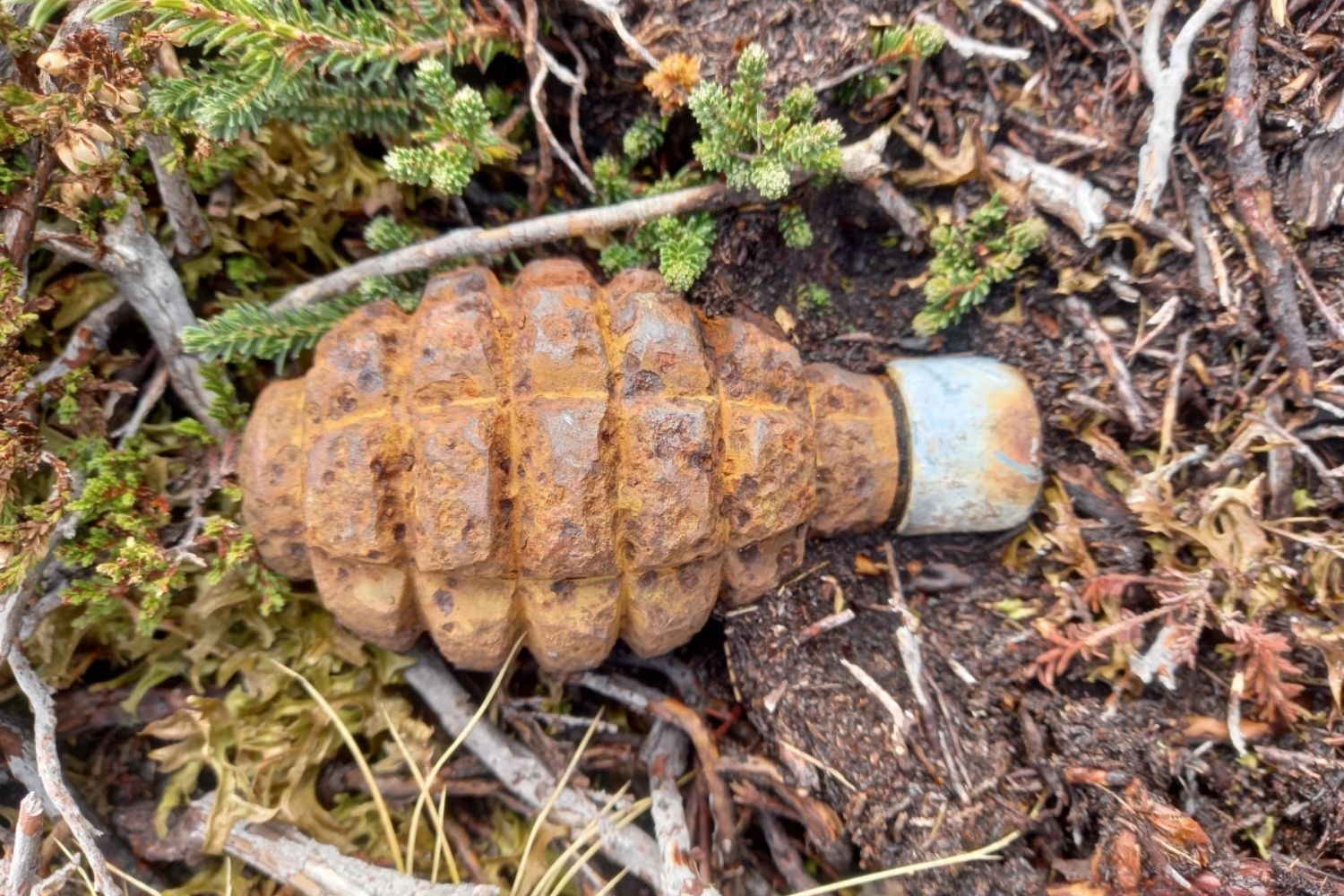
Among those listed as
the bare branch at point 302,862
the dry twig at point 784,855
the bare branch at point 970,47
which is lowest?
the dry twig at point 784,855

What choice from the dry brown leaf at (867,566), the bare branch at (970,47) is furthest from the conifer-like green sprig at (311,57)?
the dry brown leaf at (867,566)

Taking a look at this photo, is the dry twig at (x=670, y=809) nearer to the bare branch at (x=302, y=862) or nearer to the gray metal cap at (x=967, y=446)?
the bare branch at (x=302, y=862)

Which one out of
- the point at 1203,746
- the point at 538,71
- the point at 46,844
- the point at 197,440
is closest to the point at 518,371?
the point at 538,71

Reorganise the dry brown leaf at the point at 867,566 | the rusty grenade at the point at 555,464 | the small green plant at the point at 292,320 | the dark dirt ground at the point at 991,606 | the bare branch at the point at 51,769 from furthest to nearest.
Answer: the dry brown leaf at the point at 867,566 → the small green plant at the point at 292,320 → the dark dirt ground at the point at 991,606 → the bare branch at the point at 51,769 → the rusty grenade at the point at 555,464

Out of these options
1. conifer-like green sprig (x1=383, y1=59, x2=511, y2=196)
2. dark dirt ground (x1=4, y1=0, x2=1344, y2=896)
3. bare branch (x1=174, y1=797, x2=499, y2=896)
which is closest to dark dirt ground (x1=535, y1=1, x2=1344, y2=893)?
dark dirt ground (x1=4, y1=0, x2=1344, y2=896)

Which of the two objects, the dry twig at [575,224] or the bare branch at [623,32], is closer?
the bare branch at [623,32]

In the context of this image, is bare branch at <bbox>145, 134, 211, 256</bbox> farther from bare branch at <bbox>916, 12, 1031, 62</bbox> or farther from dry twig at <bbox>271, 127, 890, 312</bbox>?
bare branch at <bbox>916, 12, 1031, 62</bbox>

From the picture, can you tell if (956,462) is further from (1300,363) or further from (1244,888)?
(1244,888)
